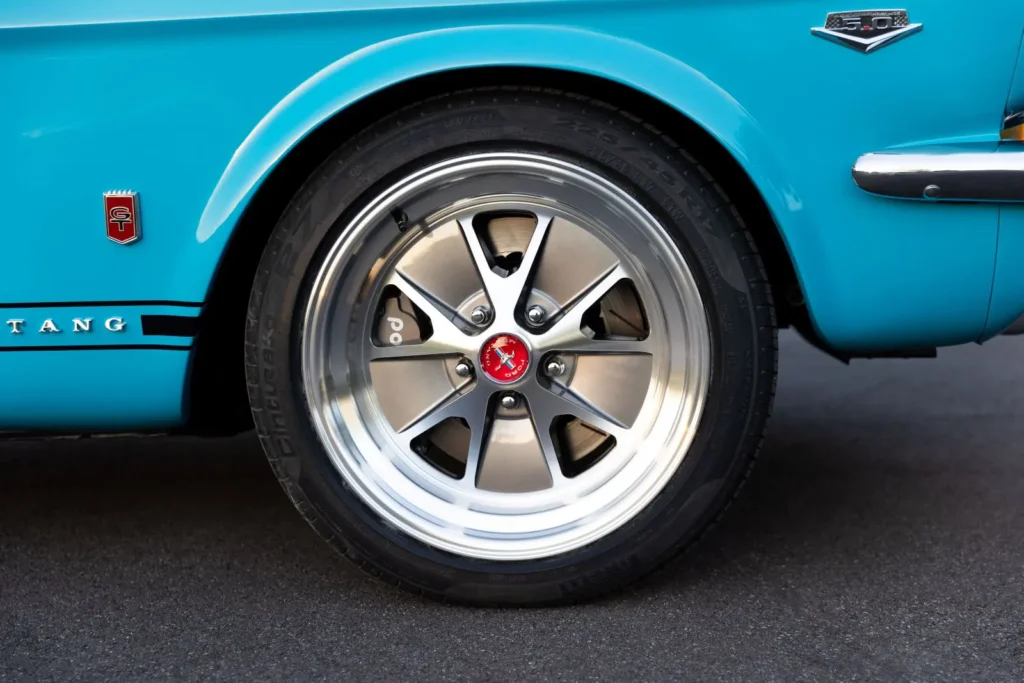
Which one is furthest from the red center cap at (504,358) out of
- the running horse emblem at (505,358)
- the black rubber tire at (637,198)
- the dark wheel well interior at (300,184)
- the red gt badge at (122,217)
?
the red gt badge at (122,217)

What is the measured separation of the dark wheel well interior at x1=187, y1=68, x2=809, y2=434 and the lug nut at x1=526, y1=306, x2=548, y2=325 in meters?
0.38

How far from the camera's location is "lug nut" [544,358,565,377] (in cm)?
180

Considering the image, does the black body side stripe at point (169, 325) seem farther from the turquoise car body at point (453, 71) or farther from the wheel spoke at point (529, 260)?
the wheel spoke at point (529, 260)

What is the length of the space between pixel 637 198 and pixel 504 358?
1.18 ft

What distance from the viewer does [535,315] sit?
178 cm

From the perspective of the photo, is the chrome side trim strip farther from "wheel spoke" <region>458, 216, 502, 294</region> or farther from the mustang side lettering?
"wheel spoke" <region>458, 216, 502, 294</region>

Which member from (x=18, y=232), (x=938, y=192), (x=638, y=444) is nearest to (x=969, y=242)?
(x=938, y=192)

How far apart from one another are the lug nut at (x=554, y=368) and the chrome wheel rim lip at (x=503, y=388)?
0.04 meters

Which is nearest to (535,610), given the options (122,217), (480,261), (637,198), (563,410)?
(563,410)

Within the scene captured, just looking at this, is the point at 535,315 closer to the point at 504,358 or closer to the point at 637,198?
the point at 504,358

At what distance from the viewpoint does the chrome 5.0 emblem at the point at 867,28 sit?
5.07 feet

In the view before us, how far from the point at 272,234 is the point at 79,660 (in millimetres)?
752

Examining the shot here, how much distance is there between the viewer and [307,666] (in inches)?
61.9

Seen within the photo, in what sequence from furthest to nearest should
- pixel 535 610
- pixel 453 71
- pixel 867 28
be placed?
pixel 535 610 < pixel 453 71 < pixel 867 28
